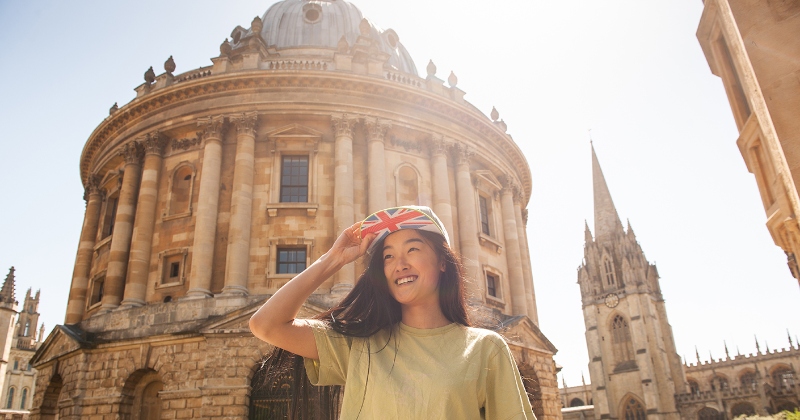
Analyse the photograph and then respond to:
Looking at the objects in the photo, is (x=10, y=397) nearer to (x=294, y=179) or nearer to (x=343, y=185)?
(x=294, y=179)

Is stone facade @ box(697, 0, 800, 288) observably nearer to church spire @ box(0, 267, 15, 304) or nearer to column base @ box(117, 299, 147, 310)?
column base @ box(117, 299, 147, 310)

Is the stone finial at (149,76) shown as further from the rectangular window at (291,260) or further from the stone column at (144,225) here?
the rectangular window at (291,260)

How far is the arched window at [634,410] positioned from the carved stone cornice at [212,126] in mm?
75926

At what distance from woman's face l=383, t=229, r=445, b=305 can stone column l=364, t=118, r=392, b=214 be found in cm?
1955

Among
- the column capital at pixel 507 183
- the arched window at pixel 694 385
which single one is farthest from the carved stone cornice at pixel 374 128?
the arched window at pixel 694 385

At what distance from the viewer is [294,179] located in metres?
24.0

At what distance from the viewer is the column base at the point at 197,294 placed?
20.5 meters

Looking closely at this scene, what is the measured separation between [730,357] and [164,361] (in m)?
101

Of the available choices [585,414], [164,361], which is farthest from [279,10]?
[585,414]

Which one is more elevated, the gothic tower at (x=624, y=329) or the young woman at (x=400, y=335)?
the gothic tower at (x=624, y=329)

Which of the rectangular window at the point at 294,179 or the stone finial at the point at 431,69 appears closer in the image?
the rectangular window at the point at 294,179

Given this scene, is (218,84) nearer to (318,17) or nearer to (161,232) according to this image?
(161,232)

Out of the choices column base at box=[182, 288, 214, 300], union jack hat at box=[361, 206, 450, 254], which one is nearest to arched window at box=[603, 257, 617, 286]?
column base at box=[182, 288, 214, 300]

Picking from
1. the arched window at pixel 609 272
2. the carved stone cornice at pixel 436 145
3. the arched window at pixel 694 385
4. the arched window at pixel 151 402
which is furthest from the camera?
the arched window at pixel 694 385
